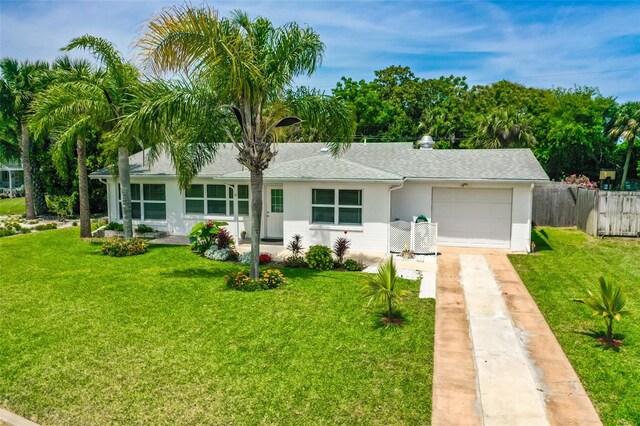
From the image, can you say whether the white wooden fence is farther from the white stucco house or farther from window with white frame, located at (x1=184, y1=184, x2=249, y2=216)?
window with white frame, located at (x1=184, y1=184, x2=249, y2=216)

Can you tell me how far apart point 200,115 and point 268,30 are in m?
2.78

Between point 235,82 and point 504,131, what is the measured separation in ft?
A: 91.7

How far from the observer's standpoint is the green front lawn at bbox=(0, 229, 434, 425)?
624cm

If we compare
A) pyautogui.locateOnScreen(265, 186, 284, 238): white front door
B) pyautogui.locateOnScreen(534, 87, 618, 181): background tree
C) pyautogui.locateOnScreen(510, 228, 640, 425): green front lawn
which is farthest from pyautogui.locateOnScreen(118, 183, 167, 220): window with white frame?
pyautogui.locateOnScreen(534, 87, 618, 181): background tree

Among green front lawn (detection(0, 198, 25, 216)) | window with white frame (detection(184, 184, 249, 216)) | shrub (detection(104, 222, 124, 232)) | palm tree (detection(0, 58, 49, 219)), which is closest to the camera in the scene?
window with white frame (detection(184, 184, 249, 216))

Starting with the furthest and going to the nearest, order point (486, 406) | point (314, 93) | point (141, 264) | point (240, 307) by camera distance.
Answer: point (141, 264), point (314, 93), point (240, 307), point (486, 406)

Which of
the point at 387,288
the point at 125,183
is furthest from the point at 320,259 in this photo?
the point at 125,183

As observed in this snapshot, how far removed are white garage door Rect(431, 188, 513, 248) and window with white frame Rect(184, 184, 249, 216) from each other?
7.86m

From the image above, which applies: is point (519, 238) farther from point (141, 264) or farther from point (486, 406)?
point (141, 264)

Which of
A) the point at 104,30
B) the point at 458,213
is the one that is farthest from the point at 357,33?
the point at 104,30

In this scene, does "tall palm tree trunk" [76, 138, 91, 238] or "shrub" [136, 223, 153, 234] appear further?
"shrub" [136, 223, 153, 234]

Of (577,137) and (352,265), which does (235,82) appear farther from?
(577,137)

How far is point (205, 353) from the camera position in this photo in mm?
7930

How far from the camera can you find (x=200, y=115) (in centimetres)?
1163
